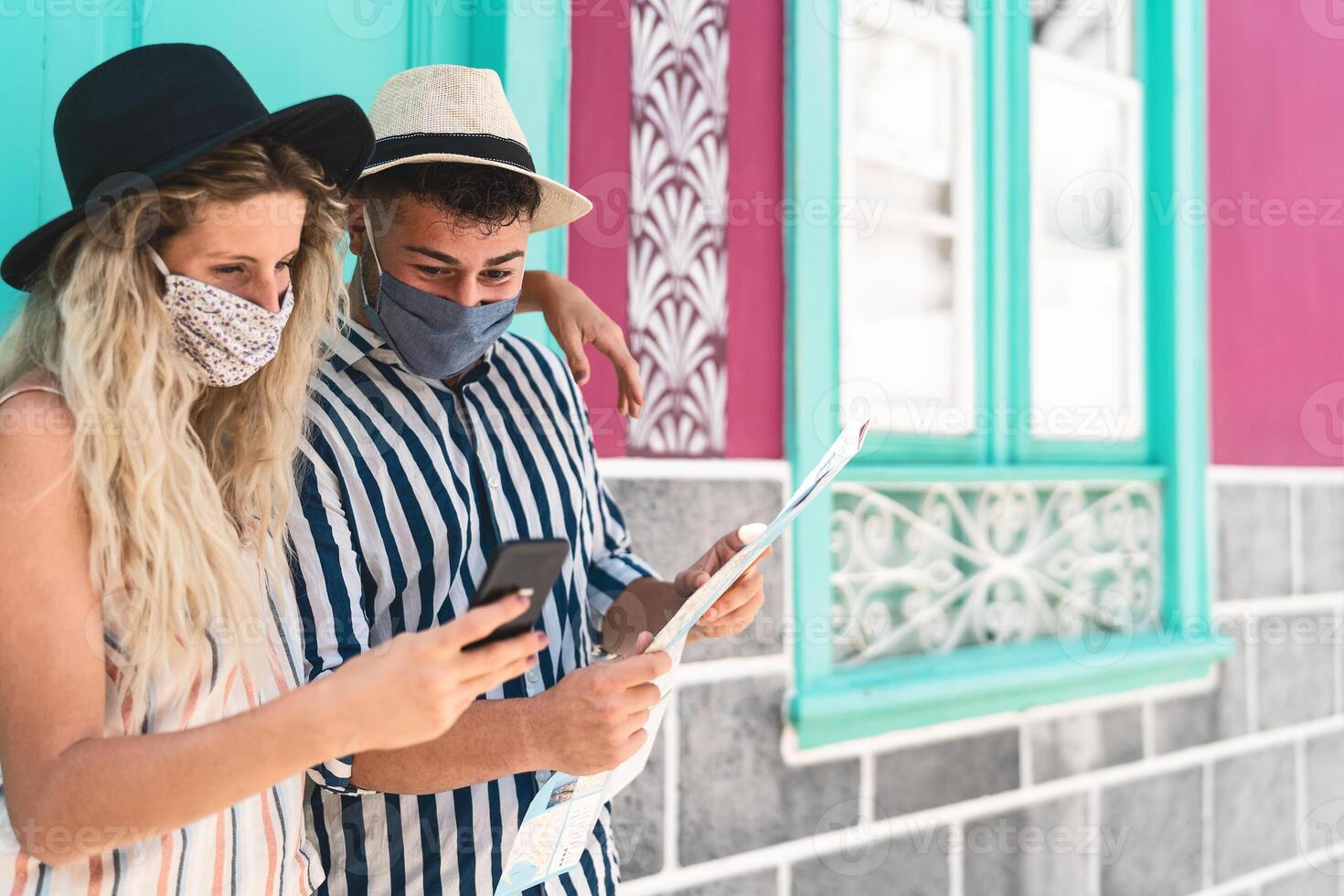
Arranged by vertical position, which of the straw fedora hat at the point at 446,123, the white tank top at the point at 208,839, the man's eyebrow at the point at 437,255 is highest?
the straw fedora hat at the point at 446,123

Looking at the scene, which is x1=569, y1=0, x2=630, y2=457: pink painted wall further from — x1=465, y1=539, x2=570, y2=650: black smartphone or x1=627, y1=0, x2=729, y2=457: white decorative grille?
x1=465, y1=539, x2=570, y2=650: black smartphone

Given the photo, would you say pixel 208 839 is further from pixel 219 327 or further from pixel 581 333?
pixel 581 333

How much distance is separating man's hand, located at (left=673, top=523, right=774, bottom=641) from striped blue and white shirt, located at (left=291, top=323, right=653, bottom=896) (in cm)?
18

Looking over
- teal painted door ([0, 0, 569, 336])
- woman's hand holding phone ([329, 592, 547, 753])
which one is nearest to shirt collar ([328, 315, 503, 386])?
teal painted door ([0, 0, 569, 336])

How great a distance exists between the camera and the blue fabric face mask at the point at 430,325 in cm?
146

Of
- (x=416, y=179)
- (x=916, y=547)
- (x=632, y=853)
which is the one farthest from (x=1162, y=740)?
(x=416, y=179)

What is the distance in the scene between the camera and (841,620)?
2896mm

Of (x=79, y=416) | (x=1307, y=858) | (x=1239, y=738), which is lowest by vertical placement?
(x=1307, y=858)

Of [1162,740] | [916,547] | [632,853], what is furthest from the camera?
[1162,740]

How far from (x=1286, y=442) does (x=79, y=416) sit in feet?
13.8

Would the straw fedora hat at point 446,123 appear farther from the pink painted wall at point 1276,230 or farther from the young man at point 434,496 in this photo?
the pink painted wall at point 1276,230

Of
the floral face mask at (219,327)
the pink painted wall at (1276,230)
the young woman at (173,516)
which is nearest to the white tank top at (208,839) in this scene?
the young woman at (173,516)

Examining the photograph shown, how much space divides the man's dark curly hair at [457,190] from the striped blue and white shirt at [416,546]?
194 mm

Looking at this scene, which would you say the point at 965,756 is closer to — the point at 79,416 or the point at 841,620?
the point at 841,620
